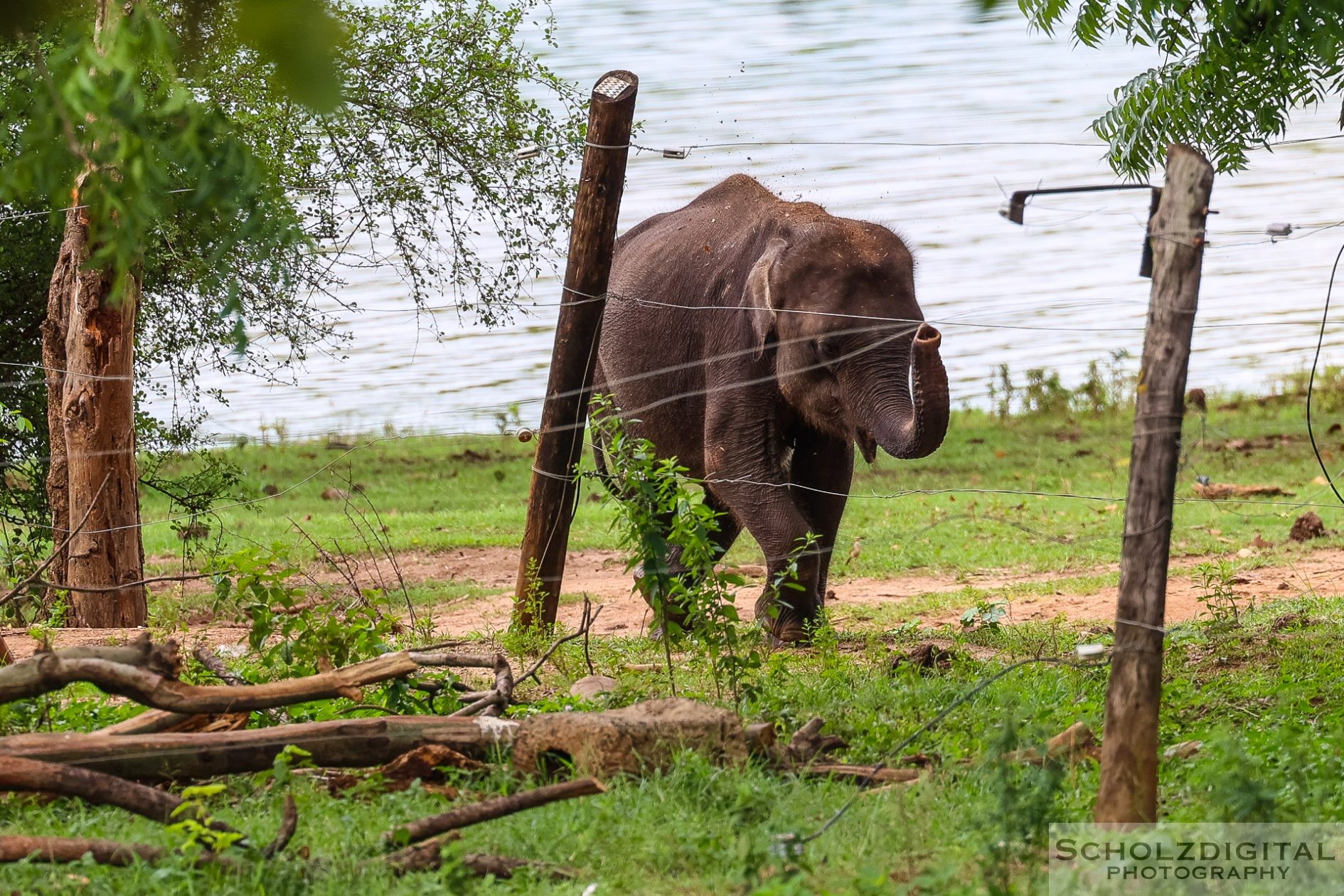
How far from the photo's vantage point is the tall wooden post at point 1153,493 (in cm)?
329

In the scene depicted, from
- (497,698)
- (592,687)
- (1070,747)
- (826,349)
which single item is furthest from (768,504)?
(1070,747)

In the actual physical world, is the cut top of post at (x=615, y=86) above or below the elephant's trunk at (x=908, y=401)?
above

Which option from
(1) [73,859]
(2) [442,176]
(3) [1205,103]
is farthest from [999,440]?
(1) [73,859]

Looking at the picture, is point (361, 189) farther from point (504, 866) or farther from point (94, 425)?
point (504, 866)

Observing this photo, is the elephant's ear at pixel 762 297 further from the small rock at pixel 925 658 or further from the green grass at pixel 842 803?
the green grass at pixel 842 803

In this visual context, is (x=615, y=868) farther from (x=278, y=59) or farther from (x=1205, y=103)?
(x=1205, y=103)

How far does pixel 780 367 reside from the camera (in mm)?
6973

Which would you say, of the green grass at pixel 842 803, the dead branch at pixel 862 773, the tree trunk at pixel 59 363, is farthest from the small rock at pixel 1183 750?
the tree trunk at pixel 59 363

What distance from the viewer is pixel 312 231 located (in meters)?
9.16

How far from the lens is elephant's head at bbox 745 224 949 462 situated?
666 centimetres

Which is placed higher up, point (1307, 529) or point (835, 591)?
point (1307, 529)


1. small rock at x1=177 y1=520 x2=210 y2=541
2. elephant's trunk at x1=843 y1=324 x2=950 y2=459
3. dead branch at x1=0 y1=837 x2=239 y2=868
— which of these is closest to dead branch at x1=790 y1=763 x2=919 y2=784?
dead branch at x1=0 y1=837 x2=239 y2=868

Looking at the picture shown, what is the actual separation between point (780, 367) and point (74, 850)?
14.4 feet

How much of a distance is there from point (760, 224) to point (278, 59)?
607 cm
